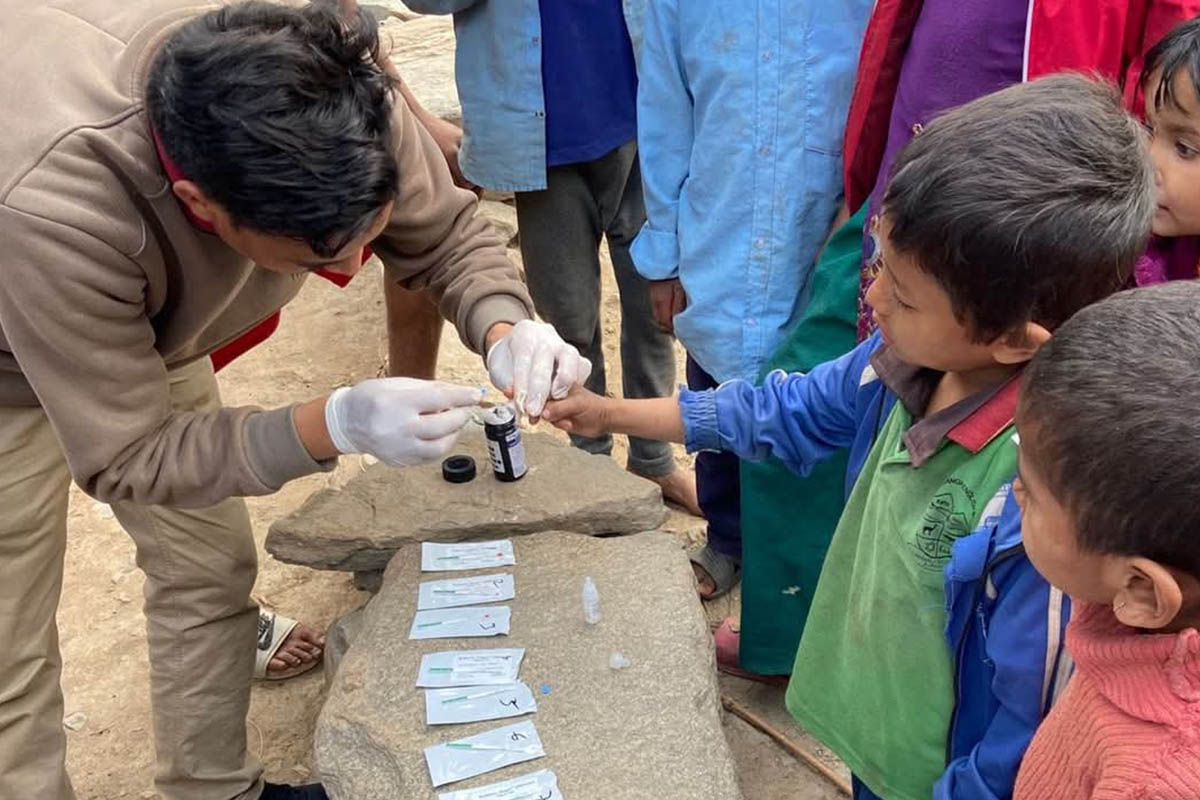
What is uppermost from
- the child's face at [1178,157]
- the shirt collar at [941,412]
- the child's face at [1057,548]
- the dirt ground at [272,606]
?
the child's face at [1178,157]

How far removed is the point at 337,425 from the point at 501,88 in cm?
137

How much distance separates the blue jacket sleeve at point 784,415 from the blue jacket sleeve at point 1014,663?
486 mm

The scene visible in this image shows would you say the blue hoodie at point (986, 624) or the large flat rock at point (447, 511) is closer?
the blue hoodie at point (986, 624)

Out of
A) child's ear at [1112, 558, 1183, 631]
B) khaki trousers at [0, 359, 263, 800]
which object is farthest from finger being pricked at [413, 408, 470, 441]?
child's ear at [1112, 558, 1183, 631]

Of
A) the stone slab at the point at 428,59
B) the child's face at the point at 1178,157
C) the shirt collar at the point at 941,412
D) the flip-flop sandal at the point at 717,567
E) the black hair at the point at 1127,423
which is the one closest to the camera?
the black hair at the point at 1127,423

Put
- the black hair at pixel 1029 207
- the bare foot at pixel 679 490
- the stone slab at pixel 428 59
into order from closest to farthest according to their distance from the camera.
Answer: the black hair at pixel 1029 207
the bare foot at pixel 679 490
the stone slab at pixel 428 59

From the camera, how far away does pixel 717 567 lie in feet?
10.2

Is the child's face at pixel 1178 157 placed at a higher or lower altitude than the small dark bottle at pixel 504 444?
higher

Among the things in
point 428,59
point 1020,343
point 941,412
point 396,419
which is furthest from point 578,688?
point 428,59

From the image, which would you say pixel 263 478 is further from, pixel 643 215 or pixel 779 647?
pixel 643 215

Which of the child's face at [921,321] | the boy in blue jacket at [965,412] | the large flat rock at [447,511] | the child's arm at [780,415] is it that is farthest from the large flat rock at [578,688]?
the child's face at [921,321]

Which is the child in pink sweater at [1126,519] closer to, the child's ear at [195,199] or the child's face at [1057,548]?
the child's face at [1057,548]

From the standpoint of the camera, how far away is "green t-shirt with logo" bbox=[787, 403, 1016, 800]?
1.46 m

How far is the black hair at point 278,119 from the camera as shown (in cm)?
150
